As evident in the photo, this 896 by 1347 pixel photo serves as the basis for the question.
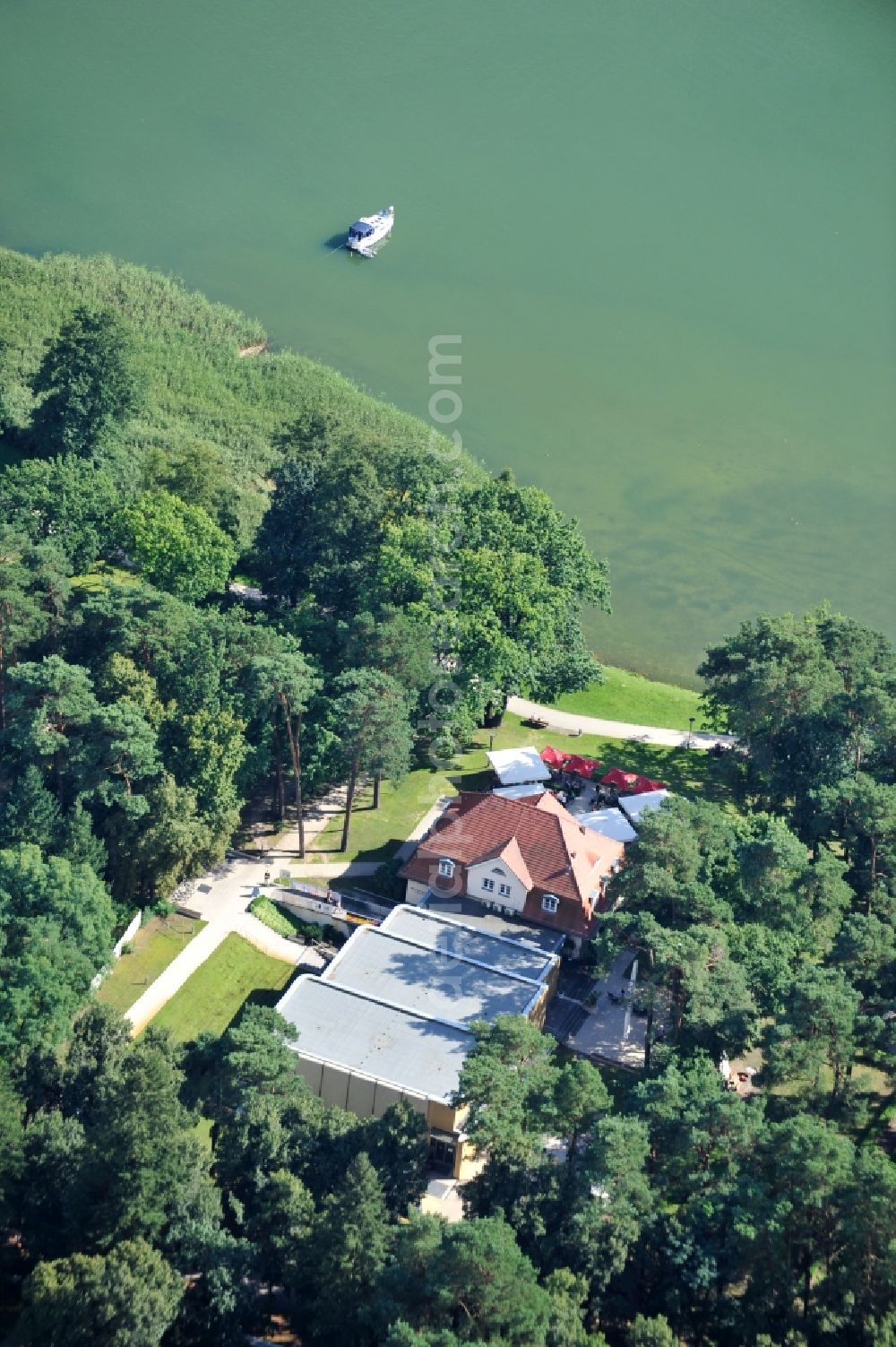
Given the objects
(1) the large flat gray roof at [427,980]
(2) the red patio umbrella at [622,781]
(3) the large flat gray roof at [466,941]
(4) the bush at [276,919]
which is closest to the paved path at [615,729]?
(2) the red patio umbrella at [622,781]

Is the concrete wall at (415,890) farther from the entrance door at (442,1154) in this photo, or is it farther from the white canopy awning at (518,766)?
the entrance door at (442,1154)

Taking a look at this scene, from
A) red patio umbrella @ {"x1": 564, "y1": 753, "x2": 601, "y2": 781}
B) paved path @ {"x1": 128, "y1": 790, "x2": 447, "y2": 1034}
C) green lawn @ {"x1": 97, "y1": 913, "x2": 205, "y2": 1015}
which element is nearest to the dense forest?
green lawn @ {"x1": 97, "y1": 913, "x2": 205, "y2": 1015}

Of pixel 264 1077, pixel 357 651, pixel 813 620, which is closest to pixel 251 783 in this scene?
pixel 357 651

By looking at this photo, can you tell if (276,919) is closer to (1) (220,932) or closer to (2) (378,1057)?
(1) (220,932)

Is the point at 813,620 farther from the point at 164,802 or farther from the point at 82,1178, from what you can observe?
the point at 82,1178

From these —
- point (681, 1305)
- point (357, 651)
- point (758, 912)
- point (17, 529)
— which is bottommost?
point (681, 1305)

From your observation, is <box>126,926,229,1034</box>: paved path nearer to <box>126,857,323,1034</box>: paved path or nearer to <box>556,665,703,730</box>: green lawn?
<box>126,857,323,1034</box>: paved path
